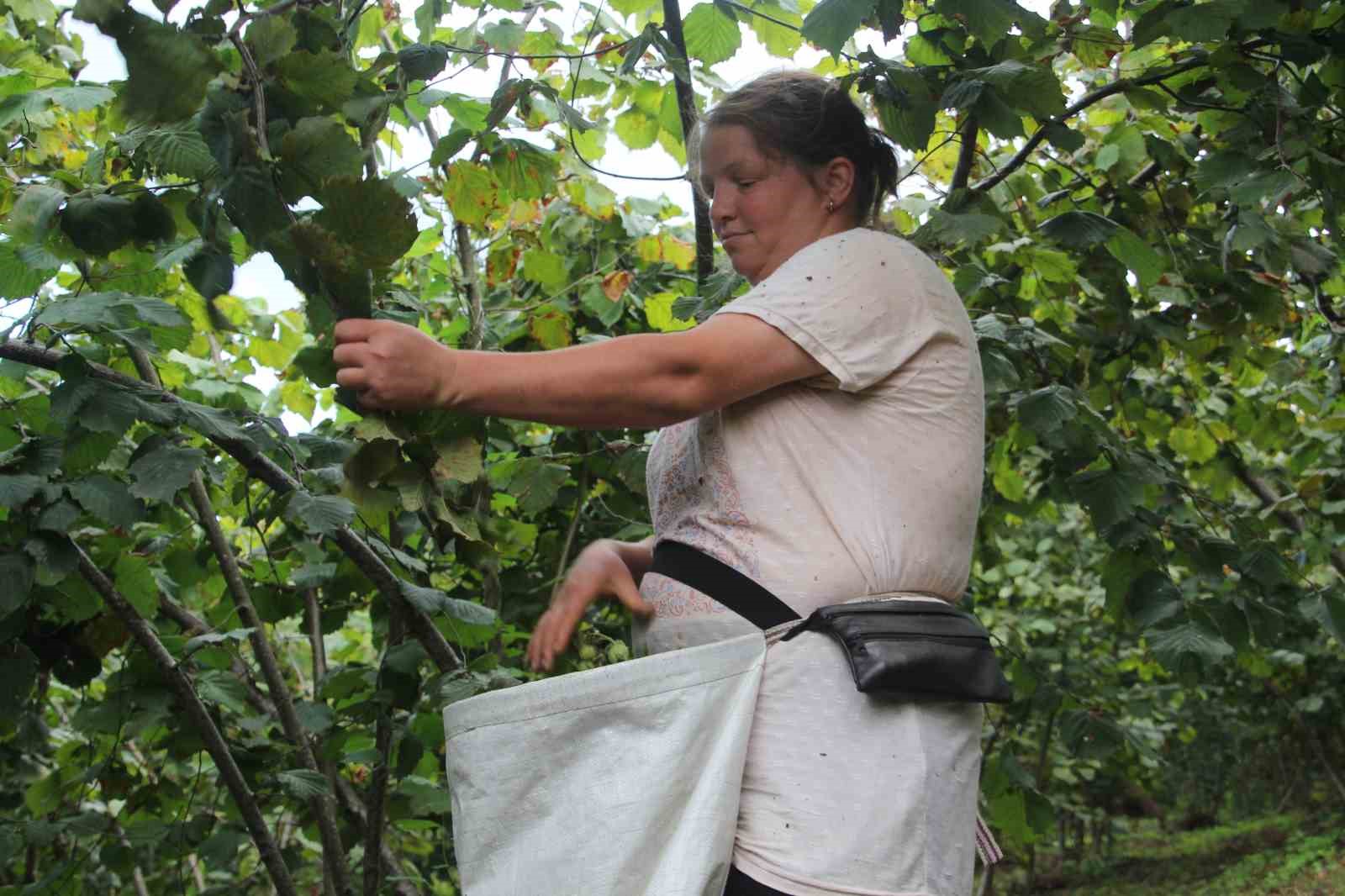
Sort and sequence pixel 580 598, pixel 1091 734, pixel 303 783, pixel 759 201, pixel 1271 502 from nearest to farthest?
1. pixel 580 598
2. pixel 759 201
3. pixel 303 783
4. pixel 1091 734
5. pixel 1271 502

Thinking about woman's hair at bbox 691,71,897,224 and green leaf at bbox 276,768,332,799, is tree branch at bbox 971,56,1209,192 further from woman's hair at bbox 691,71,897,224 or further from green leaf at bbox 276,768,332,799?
green leaf at bbox 276,768,332,799

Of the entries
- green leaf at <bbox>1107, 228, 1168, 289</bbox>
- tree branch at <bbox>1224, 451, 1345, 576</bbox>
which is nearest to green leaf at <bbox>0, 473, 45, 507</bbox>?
green leaf at <bbox>1107, 228, 1168, 289</bbox>

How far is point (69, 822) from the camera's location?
9.42ft

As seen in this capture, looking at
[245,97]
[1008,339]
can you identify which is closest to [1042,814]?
[1008,339]

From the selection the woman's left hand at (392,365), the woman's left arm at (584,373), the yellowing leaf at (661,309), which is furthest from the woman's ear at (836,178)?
the yellowing leaf at (661,309)

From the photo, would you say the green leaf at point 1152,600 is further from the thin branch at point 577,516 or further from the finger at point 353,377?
the finger at point 353,377

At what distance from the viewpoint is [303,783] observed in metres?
2.48

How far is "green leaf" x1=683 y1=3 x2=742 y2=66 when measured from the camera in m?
2.72

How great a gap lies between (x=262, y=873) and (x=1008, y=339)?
8.05ft

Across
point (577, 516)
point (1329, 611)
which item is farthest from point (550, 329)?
point (1329, 611)

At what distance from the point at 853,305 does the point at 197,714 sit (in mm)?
1748

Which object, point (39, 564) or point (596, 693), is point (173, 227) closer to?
point (39, 564)

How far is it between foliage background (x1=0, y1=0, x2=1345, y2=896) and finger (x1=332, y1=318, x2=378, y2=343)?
0.05 m

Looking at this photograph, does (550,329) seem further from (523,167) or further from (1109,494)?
(1109,494)
